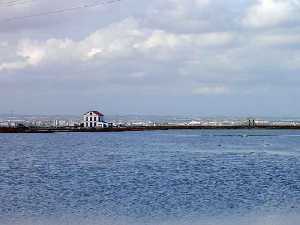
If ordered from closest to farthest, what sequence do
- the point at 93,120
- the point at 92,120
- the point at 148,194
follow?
1. the point at 148,194
2. the point at 93,120
3. the point at 92,120

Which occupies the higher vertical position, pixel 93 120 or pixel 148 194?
pixel 93 120

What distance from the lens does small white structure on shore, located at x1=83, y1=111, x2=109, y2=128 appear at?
117675 millimetres

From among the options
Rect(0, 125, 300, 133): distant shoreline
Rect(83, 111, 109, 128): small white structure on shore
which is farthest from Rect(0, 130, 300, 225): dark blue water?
Rect(0, 125, 300, 133): distant shoreline

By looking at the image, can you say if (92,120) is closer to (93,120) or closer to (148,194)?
(93,120)

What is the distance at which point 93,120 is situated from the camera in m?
120

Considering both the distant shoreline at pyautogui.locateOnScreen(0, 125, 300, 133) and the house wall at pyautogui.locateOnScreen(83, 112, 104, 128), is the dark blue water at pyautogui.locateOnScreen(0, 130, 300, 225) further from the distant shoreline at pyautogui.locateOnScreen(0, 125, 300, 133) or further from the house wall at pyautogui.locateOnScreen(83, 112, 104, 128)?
the house wall at pyautogui.locateOnScreen(83, 112, 104, 128)

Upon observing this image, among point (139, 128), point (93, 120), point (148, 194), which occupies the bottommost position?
point (148, 194)

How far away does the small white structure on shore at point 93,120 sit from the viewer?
117675mm

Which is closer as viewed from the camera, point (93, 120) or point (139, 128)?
point (93, 120)

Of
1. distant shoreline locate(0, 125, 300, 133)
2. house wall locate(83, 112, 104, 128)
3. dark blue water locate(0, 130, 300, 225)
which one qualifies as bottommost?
dark blue water locate(0, 130, 300, 225)

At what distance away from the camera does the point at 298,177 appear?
32938 millimetres

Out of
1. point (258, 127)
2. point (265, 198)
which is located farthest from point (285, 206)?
point (258, 127)

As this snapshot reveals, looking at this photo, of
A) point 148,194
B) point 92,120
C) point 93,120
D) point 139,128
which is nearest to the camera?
point 148,194

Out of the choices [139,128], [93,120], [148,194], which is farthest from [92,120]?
[148,194]
